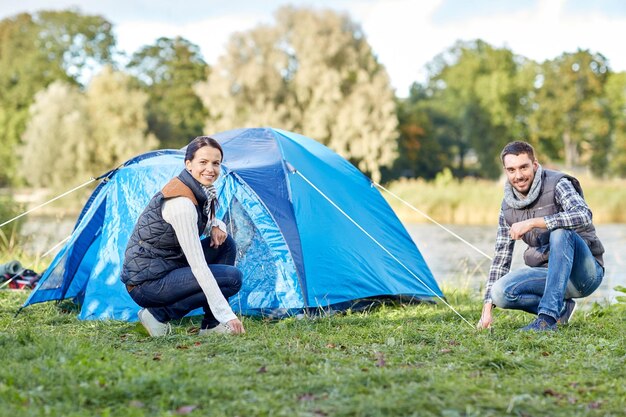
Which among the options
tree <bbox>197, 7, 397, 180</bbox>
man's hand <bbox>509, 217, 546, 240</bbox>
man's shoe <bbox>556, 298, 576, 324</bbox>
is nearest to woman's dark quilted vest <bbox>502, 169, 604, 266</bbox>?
man's hand <bbox>509, 217, 546, 240</bbox>

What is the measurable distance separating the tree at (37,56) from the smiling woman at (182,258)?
30532 mm

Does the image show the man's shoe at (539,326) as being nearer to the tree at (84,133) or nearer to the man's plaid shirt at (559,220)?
the man's plaid shirt at (559,220)

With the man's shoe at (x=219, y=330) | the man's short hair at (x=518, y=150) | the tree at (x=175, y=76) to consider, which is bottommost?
the man's shoe at (x=219, y=330)

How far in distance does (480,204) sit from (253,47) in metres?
13.9

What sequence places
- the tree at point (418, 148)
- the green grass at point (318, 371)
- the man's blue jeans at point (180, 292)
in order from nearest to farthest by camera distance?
1. the green grass at point (318, 371)
2. the man's blue jeans at point (180, 292)
3. the tree at point (418, 148)

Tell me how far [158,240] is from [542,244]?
225cm

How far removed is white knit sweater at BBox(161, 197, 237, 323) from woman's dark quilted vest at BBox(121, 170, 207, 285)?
0.09m

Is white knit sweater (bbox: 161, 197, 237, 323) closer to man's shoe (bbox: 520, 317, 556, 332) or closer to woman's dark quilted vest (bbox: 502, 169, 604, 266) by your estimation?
man's shoe (bbox: 520, 317, 556, 332)

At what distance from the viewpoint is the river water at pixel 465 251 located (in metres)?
8.85

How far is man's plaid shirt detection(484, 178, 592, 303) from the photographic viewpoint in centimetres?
455

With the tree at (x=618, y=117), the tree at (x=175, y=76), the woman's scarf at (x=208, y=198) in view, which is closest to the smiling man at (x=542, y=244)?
the woman's scarf at (x=208, y=198)

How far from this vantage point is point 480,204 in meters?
18.9

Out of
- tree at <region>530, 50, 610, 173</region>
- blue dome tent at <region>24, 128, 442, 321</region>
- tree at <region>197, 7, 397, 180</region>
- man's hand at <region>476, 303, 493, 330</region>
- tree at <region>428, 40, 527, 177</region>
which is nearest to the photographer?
man's hand at <region>476, 303, 493, 330</region>

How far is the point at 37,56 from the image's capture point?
34.3 metres
